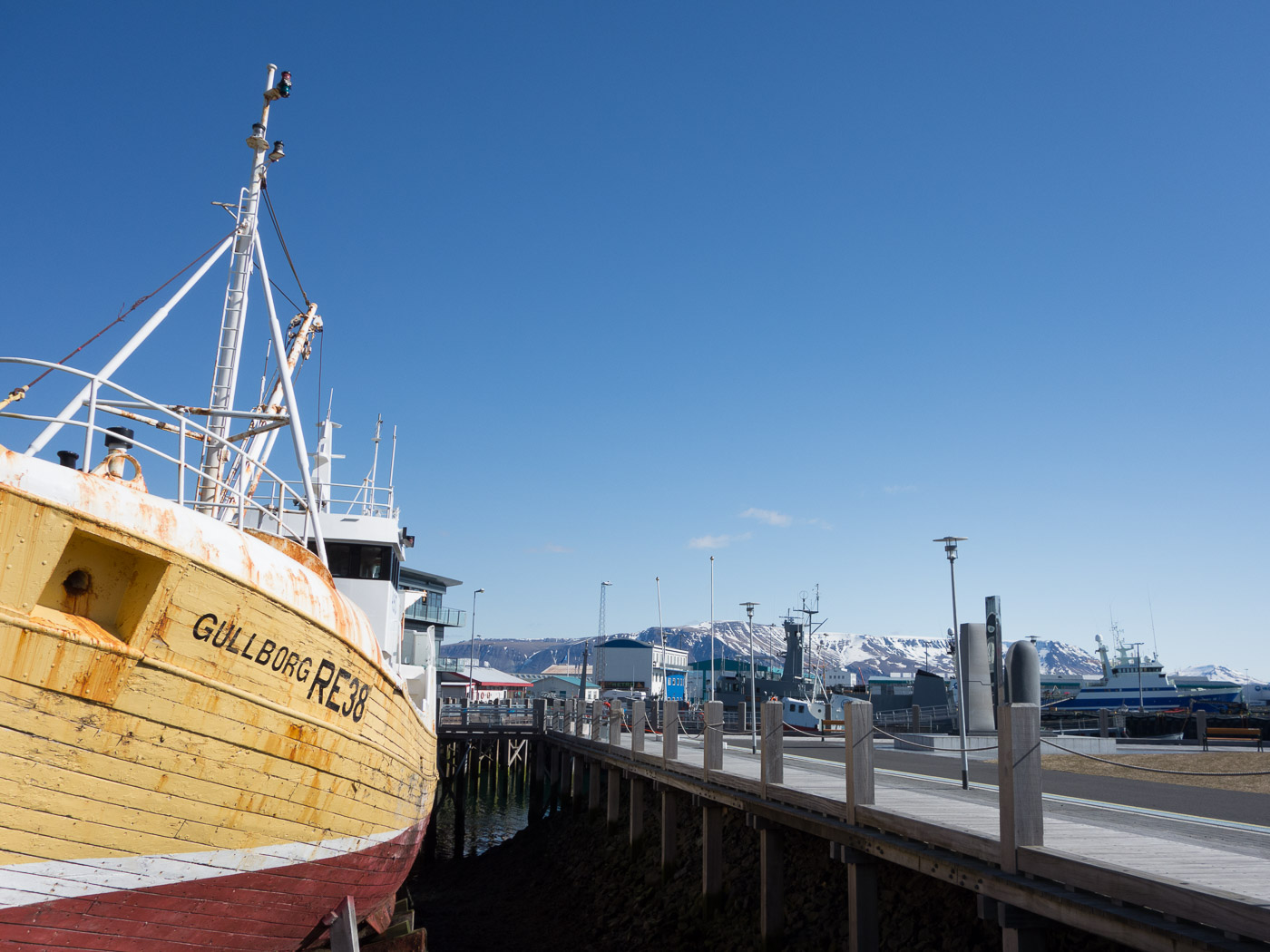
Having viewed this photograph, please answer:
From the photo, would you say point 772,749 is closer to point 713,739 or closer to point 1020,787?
point 713,739

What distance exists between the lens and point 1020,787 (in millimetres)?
5969

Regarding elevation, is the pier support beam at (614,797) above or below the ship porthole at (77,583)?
below

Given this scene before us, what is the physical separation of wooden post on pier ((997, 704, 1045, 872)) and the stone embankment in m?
A: 0.67

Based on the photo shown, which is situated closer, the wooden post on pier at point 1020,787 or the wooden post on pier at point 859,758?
the wooden post on pier at point 1020,787

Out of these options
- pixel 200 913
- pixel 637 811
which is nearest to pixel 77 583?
pixel 200 913

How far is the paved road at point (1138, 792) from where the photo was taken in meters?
10.7

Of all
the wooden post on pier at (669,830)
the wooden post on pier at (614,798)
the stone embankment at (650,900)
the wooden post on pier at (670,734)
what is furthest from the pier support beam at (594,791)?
the wooden post on pier at (670,734)

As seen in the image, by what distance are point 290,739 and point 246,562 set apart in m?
1.48

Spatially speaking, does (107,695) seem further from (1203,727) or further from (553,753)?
(1203,727)

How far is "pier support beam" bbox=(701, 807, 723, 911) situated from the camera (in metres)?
11.5

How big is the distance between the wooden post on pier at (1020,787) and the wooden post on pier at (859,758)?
1974 mm

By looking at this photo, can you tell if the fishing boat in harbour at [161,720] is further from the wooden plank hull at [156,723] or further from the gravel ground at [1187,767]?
the gravel ground at [1187,767]

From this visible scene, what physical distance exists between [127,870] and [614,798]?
13.6m

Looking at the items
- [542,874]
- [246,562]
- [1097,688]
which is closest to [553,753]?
[542,874]
